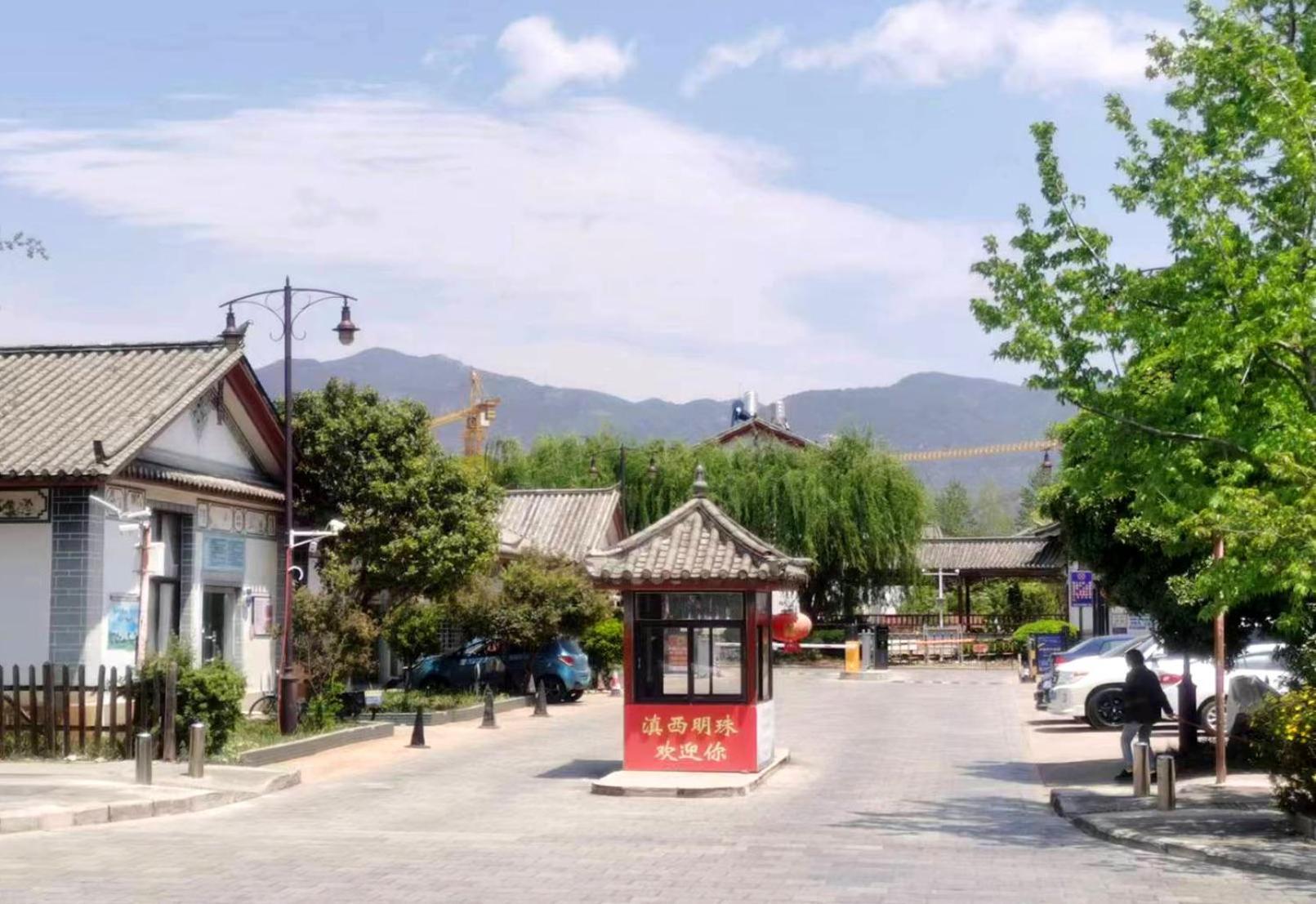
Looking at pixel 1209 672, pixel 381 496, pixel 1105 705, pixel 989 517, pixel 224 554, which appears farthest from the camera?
pixel 989 517

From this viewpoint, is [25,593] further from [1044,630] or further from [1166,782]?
[1044,630]

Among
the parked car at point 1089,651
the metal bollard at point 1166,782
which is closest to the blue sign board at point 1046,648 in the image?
the parked car at point 1089,651

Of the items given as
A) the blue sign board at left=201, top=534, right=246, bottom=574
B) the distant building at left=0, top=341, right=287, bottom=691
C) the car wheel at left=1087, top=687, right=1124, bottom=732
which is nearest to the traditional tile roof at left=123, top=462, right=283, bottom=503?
the distant building at left=0, top=341, right=287, bottom=691

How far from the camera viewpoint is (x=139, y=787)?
729 inches

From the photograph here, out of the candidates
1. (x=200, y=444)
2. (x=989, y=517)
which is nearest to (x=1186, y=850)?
(x=200, y=444)

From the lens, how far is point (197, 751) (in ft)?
64.8

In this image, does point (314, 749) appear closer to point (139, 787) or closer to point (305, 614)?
Result: point (305, 614)

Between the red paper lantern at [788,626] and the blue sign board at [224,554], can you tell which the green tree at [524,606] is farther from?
the red paper lantern at [788,626]

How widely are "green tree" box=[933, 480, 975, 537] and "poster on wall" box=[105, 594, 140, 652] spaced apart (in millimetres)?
114988

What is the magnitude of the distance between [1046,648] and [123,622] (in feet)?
80.3

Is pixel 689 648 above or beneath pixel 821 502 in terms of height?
beneath

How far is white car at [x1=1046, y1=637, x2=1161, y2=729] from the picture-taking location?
28.8m

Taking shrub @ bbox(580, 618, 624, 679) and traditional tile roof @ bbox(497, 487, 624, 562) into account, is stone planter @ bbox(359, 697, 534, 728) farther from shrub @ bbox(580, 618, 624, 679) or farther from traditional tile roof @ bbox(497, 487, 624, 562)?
traditional tile roof @ bbox(497, 487, 624, 562)

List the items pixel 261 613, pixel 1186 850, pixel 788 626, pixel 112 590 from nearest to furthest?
pixel 1186 850
pixel 788 626
pixel 112 590
pixel 261 613
